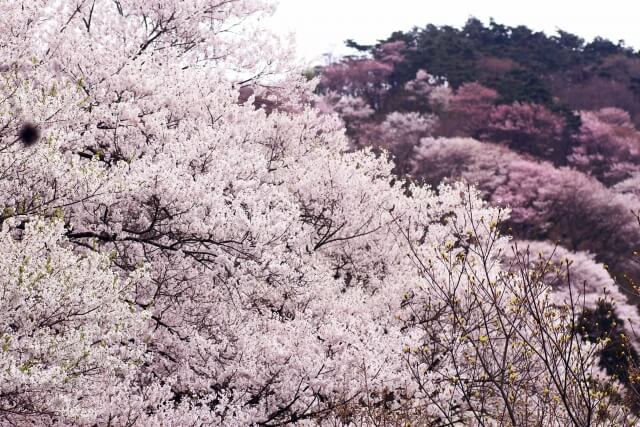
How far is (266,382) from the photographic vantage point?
10594 mm

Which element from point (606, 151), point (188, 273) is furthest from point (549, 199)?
point (188, 273)

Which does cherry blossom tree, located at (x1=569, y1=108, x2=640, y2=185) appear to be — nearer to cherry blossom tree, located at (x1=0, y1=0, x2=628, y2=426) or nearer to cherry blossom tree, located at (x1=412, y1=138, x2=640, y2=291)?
cherry blossom tree, located at (x1=412, y1=138, x2=640, y2=291)

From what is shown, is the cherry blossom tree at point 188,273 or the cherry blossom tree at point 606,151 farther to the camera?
the cherry blossom tree at point 606,151

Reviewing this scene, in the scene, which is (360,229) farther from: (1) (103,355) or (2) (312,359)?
(1) (103,355)

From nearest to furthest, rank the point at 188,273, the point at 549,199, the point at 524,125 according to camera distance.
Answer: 1. the point at 188,273
2. the point at 549,199
3. the point at 524,125

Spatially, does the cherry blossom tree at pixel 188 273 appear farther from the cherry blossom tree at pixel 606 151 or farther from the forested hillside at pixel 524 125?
the cherry blossom tree at pixel 606 151

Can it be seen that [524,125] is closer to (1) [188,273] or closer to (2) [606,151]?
(2) [606,151]

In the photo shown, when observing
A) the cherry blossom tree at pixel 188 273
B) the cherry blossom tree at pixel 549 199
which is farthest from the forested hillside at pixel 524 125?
the cherry blossom tree at pixel 188 273

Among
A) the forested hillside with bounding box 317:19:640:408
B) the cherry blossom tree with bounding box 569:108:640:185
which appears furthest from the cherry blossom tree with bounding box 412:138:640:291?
the cherry blossom tree with bounding box 569:108:640:185

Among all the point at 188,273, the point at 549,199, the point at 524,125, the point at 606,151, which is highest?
the point at 606,151

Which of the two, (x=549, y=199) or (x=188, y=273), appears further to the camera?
(x=549, y=199)

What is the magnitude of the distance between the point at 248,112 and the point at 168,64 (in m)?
3.52

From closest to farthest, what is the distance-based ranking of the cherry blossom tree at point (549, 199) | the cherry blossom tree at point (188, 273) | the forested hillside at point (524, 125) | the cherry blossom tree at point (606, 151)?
the cherry blossom tree at point (188, 273) < the cherry blossom tree at point (549, 199) < the forested hillside at point (524, 125) < the cherry blossom tree at point (606, 151)

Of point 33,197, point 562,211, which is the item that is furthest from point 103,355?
point 562,211
